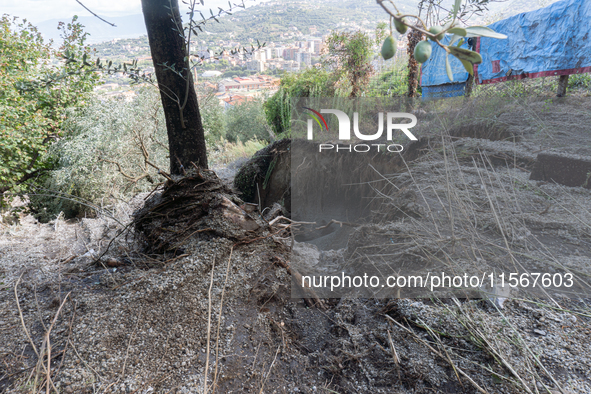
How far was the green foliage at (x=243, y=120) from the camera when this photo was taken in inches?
342

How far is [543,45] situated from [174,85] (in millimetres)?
5008

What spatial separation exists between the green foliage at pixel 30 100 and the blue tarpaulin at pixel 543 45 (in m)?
6.23

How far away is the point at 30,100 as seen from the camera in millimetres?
5047

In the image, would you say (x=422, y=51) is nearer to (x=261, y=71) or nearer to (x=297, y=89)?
(x=297, y=89)

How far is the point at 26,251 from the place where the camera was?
2.24 m

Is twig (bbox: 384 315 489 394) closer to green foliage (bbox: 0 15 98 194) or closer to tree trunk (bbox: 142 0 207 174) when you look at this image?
tree trunk (bbox: 142 0 207 174)

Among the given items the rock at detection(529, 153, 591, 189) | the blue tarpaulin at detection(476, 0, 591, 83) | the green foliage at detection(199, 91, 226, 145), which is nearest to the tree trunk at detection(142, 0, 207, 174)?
the rock at detection(529, 153, 591, 189)

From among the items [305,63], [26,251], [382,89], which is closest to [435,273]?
[26,251]

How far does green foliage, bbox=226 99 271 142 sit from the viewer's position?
28.5 feet

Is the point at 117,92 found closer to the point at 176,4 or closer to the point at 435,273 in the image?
the point at 176,4

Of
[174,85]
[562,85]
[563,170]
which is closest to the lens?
[174,85]

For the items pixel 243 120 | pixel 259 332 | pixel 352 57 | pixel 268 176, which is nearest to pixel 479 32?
pixel 259 332

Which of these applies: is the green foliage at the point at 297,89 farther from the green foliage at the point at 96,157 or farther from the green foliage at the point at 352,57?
the green foliage at the point at 96,157

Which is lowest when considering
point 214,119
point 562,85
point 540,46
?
point 214,119
